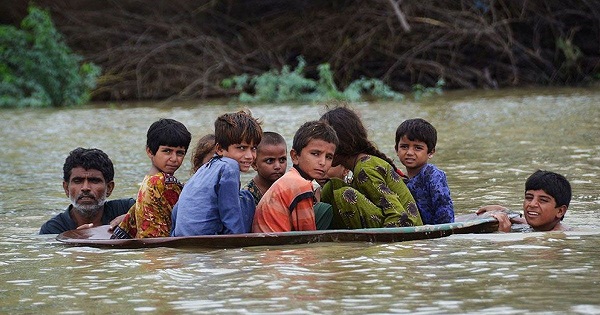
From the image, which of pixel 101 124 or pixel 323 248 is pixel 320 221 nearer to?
pixel 323 248

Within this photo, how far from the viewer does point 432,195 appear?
6.63 metres

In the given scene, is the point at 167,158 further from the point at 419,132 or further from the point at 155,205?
the point at 419,132

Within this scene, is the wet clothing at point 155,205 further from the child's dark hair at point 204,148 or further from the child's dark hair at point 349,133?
the child's dark hair at point 349,133

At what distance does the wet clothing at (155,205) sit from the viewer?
6219mm

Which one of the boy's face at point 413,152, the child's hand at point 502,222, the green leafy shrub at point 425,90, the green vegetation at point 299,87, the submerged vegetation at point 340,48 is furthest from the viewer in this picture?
the submerged vegetation at point 340,48

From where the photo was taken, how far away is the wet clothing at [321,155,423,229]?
6195 mm

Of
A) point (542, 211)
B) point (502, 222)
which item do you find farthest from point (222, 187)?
point (542, 211)

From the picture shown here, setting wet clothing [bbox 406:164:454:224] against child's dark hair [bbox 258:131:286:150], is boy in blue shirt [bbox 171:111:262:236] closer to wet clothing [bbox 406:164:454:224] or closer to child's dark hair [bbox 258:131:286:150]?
child's dark hair [bbox 258:131:286:150]

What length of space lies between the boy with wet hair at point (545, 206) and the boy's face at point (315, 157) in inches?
46.7

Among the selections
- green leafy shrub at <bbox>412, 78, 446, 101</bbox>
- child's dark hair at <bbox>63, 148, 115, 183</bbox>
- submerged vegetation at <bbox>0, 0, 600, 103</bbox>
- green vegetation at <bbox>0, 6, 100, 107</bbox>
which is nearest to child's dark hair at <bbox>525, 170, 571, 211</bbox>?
child's dark hair at <bbox>63, 148, 115, 183</bbox>

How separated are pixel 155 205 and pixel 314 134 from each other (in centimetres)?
102

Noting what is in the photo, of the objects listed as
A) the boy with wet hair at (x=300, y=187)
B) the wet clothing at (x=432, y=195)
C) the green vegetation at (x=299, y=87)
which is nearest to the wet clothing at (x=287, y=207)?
the boy with wet hair at (x=300, y=187)

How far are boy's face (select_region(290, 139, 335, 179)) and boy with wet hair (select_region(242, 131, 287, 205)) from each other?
0.60ft

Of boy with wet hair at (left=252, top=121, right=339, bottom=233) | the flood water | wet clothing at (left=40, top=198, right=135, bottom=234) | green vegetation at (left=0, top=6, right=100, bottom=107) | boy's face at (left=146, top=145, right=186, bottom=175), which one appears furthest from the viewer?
green vegetation at (left=0, top=6, right=100, bottom=107)
